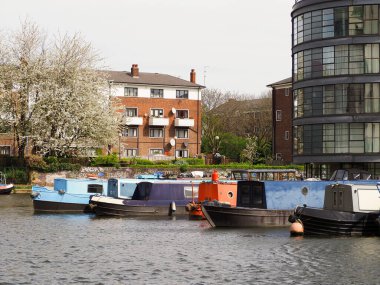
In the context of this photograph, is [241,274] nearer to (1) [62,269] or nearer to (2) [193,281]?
(2) [193,281]

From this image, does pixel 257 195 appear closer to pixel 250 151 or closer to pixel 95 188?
pixel 95 188

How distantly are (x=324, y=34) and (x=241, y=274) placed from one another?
4133 centimetres

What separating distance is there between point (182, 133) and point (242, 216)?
68.4 m

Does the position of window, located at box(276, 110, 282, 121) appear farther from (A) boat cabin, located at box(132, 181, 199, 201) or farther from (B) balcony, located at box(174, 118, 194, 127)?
(A) boat cabin, located at box(132, 181, 199, 201)

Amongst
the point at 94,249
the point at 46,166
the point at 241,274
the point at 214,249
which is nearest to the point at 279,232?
the point at 214,249

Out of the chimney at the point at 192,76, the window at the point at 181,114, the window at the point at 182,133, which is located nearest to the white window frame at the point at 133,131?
the window at the point at 182,133

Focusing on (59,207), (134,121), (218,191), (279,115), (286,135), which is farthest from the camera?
(134,121)

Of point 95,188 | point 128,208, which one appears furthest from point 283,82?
point 128,208

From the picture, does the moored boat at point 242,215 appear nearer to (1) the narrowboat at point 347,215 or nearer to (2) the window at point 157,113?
(1) the narrowboat at point 347,215

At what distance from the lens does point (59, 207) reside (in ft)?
183

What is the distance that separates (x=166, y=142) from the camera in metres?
110

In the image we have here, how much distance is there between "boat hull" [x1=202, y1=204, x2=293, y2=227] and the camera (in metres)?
43.3

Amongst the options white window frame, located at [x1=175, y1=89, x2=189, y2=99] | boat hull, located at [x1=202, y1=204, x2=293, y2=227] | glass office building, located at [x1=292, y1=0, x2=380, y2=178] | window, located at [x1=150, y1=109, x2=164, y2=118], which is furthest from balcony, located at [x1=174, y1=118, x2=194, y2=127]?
boat hull, located at [x1=202, y1=204, x2=293, y2=227]

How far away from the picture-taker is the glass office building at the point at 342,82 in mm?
64938
